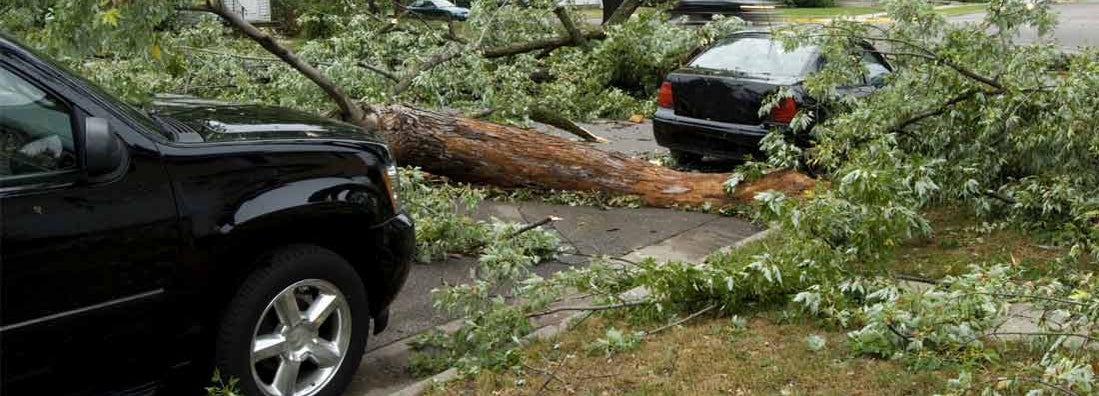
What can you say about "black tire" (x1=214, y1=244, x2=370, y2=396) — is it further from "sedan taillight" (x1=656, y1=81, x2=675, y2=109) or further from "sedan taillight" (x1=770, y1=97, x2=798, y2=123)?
"sedan taillight" (x1=656, y1=81, x2=675, y2=109)

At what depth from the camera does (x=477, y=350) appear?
5.14 m

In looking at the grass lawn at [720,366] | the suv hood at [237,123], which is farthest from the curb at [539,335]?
the suv hood at [237,123]

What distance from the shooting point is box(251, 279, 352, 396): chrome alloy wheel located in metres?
4.38

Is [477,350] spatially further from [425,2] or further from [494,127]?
[425,2]

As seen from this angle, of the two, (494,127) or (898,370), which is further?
(494,127)

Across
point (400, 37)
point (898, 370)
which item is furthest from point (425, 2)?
point (898, 370)

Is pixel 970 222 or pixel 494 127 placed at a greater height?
pixel 494 127

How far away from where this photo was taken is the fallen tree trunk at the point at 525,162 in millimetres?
8398

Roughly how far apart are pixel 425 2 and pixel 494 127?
8211 mm

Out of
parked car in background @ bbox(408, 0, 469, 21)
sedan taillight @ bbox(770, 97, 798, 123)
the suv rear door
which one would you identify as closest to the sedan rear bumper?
sedan taillight @ bbox(770, 97, 798, 123)

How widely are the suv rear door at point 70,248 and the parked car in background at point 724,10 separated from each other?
13.0m

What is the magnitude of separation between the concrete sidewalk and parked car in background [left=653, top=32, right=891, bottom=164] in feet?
4.15

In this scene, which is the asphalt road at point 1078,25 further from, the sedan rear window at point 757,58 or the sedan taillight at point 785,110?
the sedan taillight at point 785,110

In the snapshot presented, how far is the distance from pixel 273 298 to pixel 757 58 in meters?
6.78
